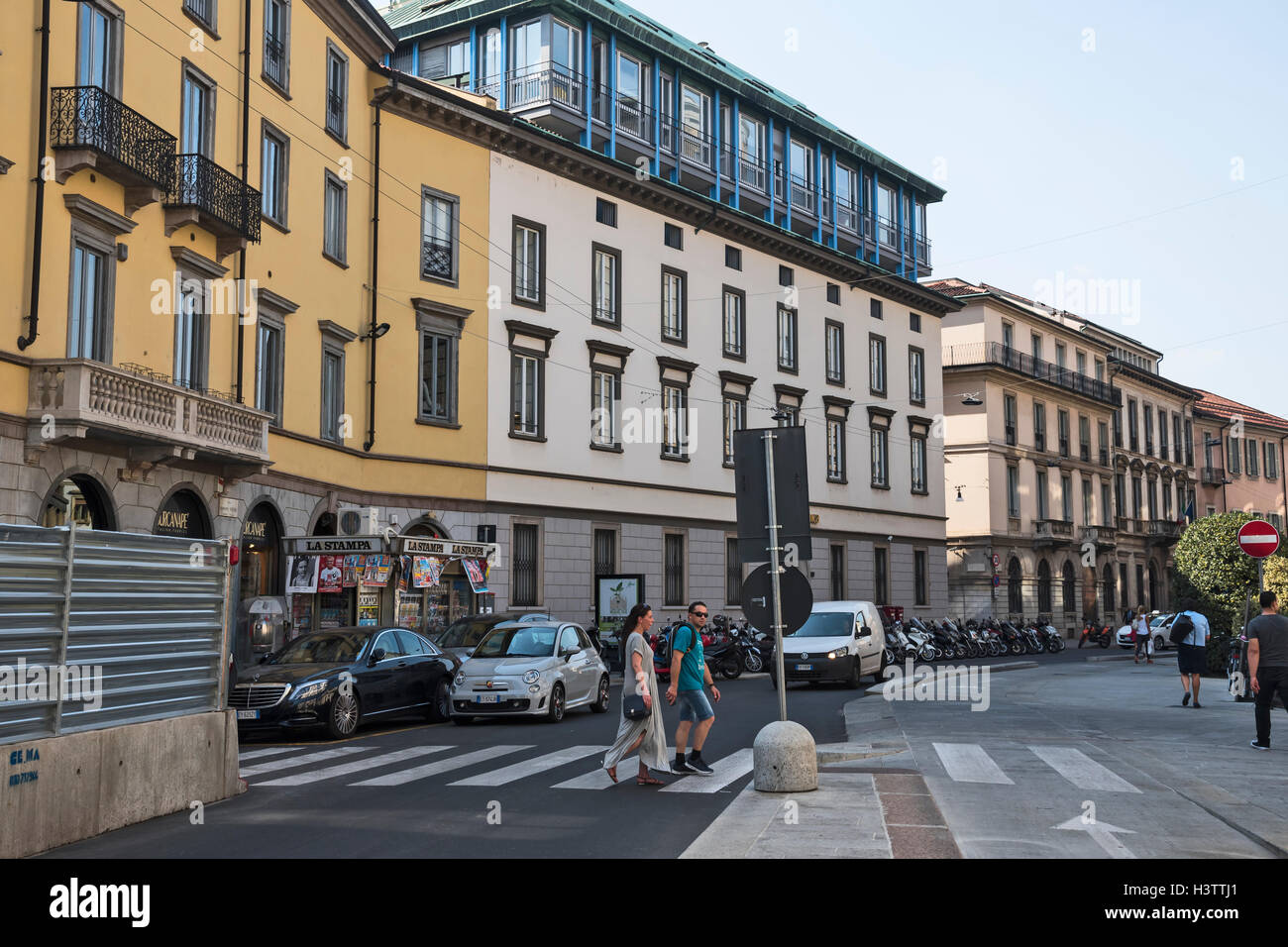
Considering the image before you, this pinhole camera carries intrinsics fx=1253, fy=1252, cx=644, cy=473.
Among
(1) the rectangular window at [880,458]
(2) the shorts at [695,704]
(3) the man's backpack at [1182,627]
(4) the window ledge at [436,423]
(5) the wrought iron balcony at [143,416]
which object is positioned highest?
(1) the rectangular window at [880,458]

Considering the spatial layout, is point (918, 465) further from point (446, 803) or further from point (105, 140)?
point (446, 803)

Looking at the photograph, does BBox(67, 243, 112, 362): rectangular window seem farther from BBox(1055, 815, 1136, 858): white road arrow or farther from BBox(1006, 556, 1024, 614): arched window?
BBox(1006, 556, 1024, 614): arched window

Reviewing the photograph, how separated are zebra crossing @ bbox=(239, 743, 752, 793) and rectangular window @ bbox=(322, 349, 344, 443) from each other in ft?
43.8

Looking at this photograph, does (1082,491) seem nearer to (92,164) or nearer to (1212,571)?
(1212,571)

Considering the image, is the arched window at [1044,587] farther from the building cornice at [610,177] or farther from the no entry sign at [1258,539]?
the no entry sign at [1258,539]

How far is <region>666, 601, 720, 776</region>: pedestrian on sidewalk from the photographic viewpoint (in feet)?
41.5

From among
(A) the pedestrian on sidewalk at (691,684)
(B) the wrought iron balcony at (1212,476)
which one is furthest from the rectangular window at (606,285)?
(B) the wrought iron balcony at (1212,476)

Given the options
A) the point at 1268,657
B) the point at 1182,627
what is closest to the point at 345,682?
the point at 1268,657

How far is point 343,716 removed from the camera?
16641mm

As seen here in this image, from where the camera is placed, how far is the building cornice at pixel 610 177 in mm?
31062

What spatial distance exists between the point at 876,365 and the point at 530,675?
111 feet

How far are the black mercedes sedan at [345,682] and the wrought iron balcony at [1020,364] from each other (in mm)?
44585
